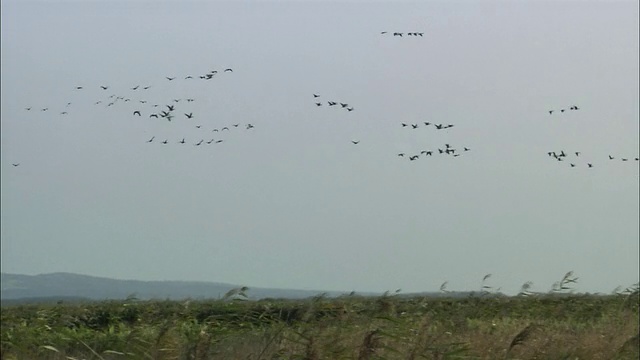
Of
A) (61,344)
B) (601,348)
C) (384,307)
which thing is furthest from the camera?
(601,348)

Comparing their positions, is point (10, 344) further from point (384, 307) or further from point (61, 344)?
point (384, 307)

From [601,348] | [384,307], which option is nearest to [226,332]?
[384,307]

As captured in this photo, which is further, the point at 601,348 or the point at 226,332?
the point at 601,348

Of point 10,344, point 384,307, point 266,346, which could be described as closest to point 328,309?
point 384,307

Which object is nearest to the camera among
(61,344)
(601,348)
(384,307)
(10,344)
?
(10,344)

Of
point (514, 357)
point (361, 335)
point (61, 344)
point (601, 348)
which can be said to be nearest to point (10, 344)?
point (61, 344)

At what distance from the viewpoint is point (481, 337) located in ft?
30.2

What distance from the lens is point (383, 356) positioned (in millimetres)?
7348

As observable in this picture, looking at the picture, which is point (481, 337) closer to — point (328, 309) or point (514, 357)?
point (514, 357)

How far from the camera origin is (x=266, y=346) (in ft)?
21.7

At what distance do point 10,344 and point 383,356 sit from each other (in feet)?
9.26

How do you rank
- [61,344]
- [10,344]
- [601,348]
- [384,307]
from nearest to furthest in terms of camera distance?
1. [10,344]
2. [61,344]
3. [384,307]
4. [601,348]

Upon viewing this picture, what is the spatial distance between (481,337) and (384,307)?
1.51 meters

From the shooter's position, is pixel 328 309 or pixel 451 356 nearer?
pixel 451 356
